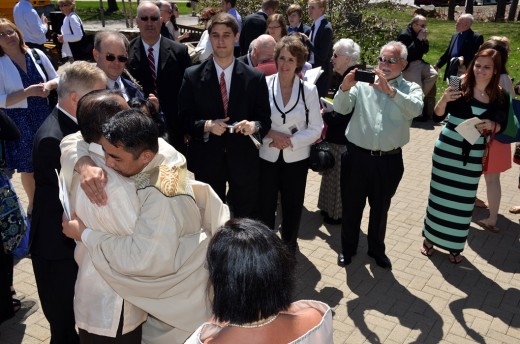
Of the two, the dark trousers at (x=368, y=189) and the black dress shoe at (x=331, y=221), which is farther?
the black dress shoe at (x=331, y=221)

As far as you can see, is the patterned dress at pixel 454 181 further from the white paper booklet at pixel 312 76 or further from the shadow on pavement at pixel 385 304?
the white paper booklet at pixel 312 76

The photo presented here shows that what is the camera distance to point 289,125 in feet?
15.6

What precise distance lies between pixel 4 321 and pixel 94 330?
194 cm

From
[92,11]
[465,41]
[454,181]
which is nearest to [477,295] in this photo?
[454,181]

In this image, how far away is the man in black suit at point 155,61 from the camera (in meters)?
5.67

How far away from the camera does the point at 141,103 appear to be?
379cm

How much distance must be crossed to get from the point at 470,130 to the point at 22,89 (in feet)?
14.6

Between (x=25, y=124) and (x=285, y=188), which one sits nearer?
(x=285, y=188)

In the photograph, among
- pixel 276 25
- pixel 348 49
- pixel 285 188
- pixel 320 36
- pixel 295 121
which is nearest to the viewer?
pixel 295 121

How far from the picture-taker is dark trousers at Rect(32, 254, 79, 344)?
329 centimetres

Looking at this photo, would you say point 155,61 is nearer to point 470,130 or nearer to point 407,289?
point 470,130

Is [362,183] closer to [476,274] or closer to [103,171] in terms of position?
[476,274]

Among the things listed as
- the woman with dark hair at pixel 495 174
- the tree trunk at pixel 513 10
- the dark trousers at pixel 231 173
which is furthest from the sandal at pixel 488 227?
the tree trunk at pixel 513 10

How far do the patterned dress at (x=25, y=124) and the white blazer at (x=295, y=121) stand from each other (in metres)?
2.62
